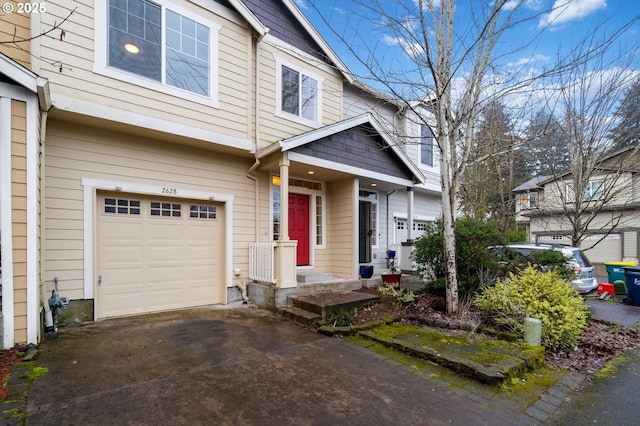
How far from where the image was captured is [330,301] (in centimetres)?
579

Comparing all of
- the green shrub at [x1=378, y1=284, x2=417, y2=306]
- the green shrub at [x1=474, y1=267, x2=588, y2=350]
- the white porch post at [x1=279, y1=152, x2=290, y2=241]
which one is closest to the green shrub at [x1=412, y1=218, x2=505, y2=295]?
the green shrub at [x1=378, y1=284, x2=417, y2=306]

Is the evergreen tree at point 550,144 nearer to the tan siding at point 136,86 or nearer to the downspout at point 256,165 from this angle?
the downspout at point 256,165

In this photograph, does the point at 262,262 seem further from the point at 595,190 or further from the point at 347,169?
the point at 595,190

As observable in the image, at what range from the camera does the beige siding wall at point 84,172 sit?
5051mm

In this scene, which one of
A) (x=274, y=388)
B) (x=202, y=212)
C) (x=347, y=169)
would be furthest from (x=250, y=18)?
(x=274, y=388)

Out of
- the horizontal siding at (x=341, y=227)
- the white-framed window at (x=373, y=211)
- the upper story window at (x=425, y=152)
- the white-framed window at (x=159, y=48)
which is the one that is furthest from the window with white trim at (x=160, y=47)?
the upper story window at (x=425, y=152)

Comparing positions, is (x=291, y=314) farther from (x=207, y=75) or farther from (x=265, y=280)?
(x=207, y=75)

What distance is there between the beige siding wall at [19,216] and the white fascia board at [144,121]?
0.89 meters

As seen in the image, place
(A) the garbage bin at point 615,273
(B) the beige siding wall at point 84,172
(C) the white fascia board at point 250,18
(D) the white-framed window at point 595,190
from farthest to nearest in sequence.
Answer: (A) the garbage bin at point 615,273
(D) the white-framed window at point 595,190
(C) the white fascia board at point 250,18
(B) the beige siding wall at point 84,172

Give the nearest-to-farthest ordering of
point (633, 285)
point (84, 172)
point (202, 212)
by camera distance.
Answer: point (84, 172) < point (202, 212) < point (633, 285)

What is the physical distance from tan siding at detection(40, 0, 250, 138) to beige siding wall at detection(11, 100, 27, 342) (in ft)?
3.72

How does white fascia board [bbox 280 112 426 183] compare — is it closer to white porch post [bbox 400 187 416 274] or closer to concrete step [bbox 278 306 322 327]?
white porch post [bbox 400 187 416 274]

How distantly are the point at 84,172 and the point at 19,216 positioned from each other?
1.62 metres

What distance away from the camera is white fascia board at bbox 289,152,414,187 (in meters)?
6.69
